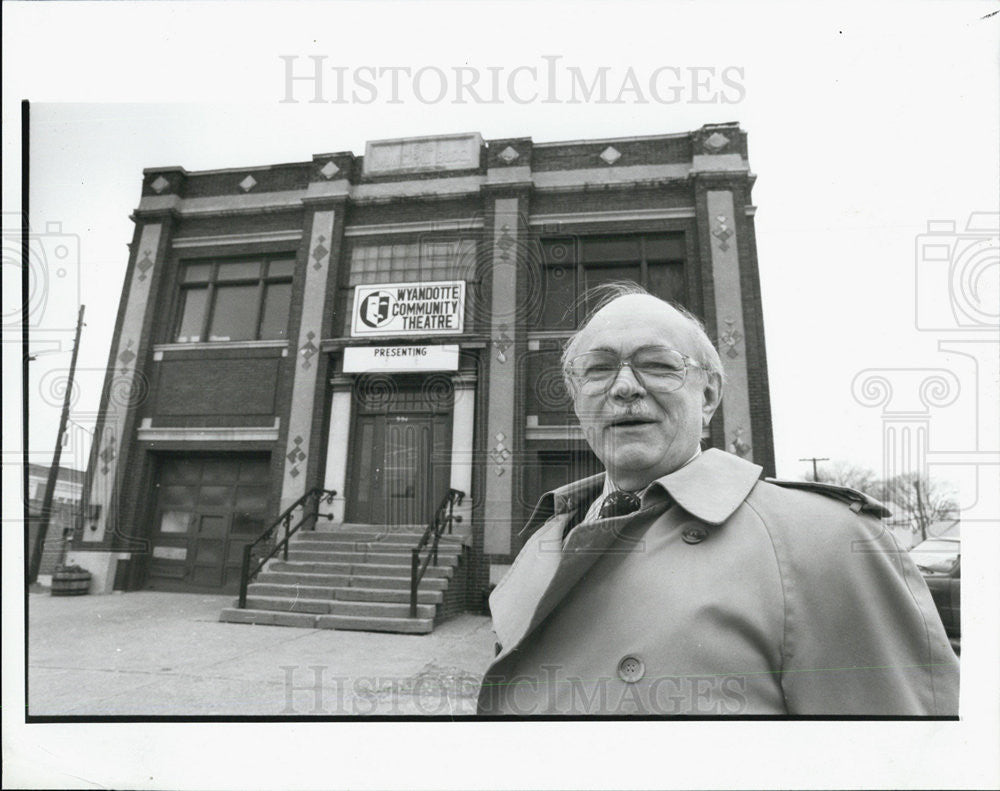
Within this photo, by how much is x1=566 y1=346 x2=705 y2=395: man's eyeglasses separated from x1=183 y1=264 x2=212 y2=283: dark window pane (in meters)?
7.20

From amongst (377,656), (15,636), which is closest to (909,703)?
(15,636)

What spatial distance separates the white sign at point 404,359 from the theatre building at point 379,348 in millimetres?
24

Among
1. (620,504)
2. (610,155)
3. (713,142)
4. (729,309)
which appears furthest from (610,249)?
(620,504)

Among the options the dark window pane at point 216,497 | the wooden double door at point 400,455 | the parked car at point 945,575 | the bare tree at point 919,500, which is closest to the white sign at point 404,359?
the wooden double door at point 400,455

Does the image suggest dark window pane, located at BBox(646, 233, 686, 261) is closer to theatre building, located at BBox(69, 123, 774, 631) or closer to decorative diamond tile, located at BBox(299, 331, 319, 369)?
theatre building, located at BBox(69, 123, 774, 631)

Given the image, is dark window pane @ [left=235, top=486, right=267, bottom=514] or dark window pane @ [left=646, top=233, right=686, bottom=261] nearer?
dark window pane @ [left=646, top=233, right=686, bottom=261]

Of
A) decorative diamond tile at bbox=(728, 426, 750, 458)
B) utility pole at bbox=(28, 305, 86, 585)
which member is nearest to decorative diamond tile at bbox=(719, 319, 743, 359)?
decorative diamond tile at bbox=(728, 426, 750, 458)

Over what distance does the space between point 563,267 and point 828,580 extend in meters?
5.09

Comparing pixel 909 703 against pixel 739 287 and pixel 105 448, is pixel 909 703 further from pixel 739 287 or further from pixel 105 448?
pixel 105 448

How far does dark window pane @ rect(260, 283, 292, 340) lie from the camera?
7.43 meters

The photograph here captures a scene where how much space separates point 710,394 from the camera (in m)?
1.91

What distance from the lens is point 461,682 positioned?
388 centimetres

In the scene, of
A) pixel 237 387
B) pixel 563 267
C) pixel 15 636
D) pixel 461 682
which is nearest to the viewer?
pixel 15 636

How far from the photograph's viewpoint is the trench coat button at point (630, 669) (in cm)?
145
